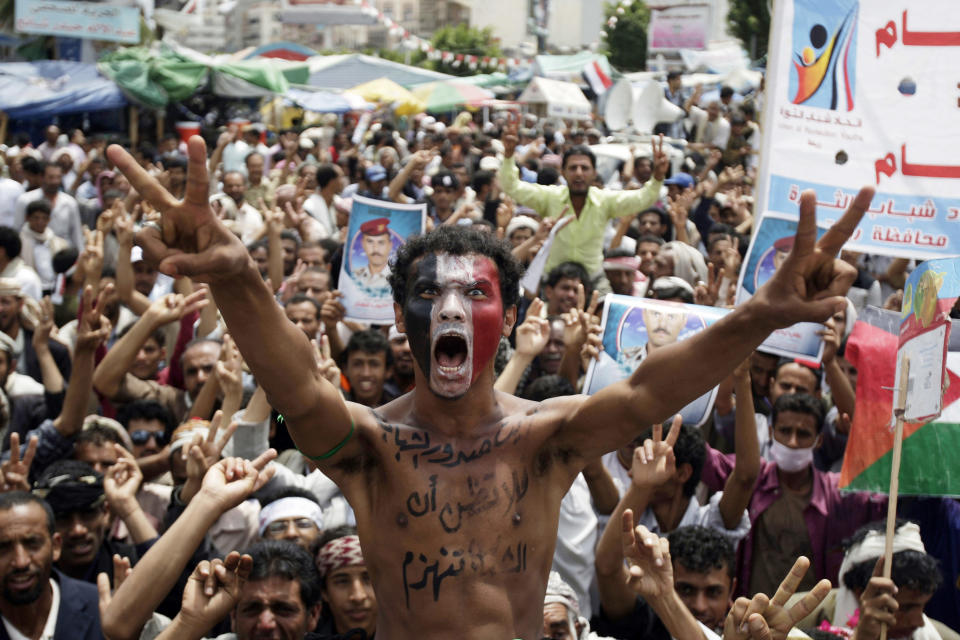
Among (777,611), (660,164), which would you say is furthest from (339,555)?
(660,164)

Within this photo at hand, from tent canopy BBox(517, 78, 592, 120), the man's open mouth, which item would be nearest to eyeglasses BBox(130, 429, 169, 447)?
the man's open mouth

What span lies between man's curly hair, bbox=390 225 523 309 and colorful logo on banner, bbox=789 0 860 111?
3.45 m

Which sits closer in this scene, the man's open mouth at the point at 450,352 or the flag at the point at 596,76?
the man's open mouth at the point at 450,352

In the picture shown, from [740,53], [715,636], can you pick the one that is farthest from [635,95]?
[740,53]

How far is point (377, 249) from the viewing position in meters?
6.94

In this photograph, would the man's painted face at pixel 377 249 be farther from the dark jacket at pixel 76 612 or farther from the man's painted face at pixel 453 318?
the man's painted face at pixel 453 318

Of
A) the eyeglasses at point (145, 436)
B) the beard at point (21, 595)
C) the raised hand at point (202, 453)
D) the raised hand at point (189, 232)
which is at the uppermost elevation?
the raised hand at point (189, 232)

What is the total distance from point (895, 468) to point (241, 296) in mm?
2070

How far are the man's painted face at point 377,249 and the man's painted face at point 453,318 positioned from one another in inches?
157

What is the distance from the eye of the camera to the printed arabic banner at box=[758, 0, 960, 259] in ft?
18.2

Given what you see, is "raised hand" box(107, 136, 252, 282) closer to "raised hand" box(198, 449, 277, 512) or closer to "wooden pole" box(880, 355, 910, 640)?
→ "raised hand" box(198, 449, 277, 512)

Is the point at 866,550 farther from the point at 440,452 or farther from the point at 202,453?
the point at 202,453

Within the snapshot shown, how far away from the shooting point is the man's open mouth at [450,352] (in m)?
2.74

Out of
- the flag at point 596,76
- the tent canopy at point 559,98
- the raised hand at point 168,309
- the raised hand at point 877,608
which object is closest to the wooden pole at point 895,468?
the raised hand at point 877,608
